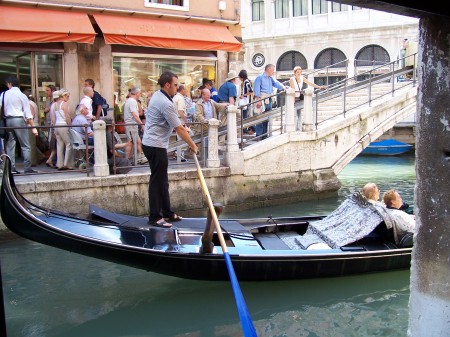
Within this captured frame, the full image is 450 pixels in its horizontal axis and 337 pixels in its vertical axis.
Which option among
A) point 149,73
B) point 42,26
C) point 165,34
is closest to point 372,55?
point 149,73

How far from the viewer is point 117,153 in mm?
8336

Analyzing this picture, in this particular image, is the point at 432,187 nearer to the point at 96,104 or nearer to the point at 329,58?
the point at 96,104

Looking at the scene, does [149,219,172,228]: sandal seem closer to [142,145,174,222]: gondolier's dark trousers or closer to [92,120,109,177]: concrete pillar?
[142,145,174,222]: gondolier's dark trousers

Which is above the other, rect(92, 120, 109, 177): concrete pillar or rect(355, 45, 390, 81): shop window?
rect(355, 45, 390, 81): shop window

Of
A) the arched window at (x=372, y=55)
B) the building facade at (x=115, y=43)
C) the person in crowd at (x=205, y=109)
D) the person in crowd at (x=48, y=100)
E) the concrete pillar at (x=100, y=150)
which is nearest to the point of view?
A: the concrete pillar at (x=100, y=150)

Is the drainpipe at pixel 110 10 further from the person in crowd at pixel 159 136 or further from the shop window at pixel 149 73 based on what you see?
the person in crowd at pixel 159 136

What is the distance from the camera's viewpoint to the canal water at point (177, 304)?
15.3 feet

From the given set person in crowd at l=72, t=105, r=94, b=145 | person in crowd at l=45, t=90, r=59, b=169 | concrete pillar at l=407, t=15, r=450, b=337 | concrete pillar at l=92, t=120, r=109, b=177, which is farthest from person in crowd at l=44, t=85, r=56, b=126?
concrete pillar at l=407, t=15, r=450, b=337

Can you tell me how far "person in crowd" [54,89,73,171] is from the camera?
795 cm

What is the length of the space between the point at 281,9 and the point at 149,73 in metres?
16.1

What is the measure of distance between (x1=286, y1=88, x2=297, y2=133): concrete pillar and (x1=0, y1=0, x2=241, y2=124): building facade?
2.33 meters

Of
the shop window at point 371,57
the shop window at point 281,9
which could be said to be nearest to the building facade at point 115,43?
the shop window at point 371,57

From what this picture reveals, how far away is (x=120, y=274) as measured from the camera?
6.00m

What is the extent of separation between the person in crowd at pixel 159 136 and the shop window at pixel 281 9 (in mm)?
21158
